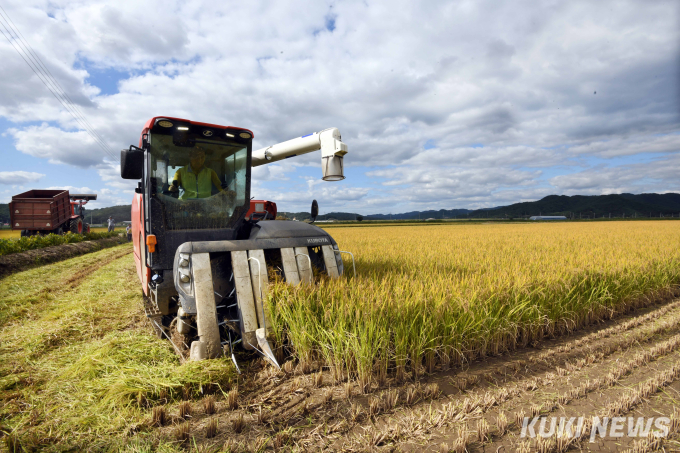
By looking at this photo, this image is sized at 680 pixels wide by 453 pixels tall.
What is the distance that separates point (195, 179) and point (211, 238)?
0.79m

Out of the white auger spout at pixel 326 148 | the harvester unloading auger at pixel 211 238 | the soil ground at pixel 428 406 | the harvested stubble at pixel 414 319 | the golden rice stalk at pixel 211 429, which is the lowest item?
the soil ground at pixel 428 406

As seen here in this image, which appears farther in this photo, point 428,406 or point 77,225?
point 77,225

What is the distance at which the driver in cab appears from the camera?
4.34 metres

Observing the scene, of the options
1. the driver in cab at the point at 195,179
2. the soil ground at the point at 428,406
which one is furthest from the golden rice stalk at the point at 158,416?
the driver in cab at the point at 195,179

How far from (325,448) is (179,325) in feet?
7.47

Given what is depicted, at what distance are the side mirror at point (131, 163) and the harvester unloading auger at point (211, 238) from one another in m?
0.01

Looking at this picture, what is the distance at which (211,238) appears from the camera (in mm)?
4414

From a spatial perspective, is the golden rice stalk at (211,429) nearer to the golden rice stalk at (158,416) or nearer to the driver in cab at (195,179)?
the golden rice stalk at (158,416)

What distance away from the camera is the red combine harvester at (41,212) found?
16281mm

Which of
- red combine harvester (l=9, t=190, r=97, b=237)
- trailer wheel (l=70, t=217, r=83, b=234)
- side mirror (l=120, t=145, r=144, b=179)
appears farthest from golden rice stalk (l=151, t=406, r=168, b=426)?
trailer wheel (l=70, t=217, r=83, b=234)

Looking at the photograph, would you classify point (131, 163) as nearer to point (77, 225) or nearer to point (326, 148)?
point (326, 148)

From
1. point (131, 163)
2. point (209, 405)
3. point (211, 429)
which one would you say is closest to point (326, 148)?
point (131, 163)

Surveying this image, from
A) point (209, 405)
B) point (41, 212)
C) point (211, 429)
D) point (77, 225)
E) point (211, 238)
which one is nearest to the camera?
point (211, 429)

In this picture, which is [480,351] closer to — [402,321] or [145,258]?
[402,321]
